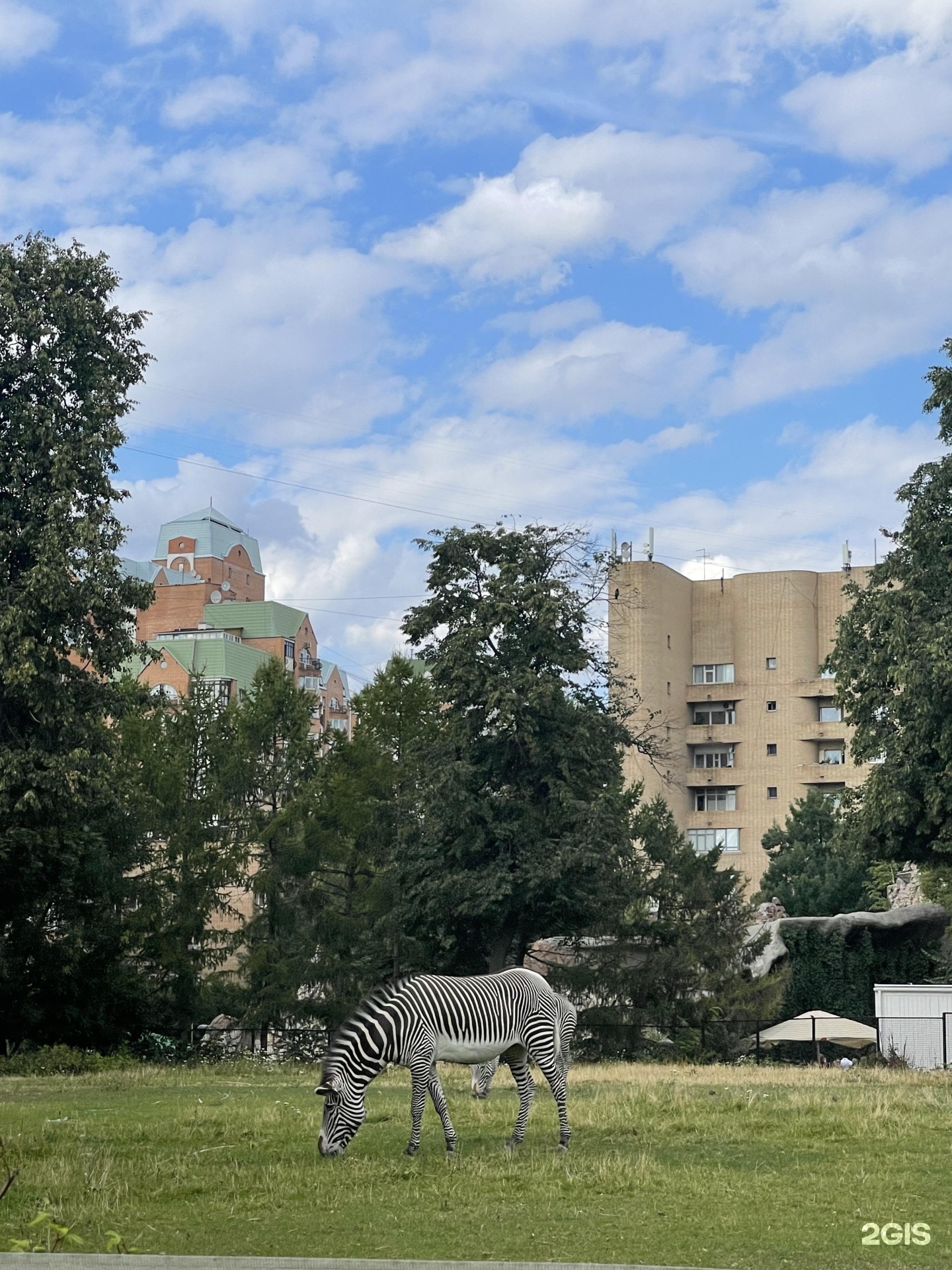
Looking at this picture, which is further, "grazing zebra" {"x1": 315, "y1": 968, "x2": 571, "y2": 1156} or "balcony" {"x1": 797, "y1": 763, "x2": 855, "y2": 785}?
"balcony" {"x1": 797, "y1": 763, "x2": 855, "y2": 785}

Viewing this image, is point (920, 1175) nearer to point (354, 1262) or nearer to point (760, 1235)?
point (760, 1235)

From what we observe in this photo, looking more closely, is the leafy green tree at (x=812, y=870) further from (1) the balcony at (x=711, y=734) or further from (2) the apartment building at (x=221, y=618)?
(2) the apartment building at (x=221, y=618)

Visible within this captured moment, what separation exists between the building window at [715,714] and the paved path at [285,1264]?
105626 mm

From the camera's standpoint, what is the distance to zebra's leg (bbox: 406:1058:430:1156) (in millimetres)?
15172

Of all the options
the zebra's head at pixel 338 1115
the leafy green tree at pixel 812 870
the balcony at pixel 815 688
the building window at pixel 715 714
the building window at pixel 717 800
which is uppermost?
the balcony at pixel 815 688

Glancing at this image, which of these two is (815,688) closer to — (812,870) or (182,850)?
(812,870)

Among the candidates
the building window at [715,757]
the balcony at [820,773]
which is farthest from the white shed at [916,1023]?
the building window at [715,757]

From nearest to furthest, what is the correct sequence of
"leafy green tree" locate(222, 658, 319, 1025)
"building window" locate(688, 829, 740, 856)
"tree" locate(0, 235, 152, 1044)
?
"tree" locate(0, 235, 152, 1044) < "leafy green tree" locate(222, 658, 319, 1025) < "building window" locate(688, 829, 740, 856)

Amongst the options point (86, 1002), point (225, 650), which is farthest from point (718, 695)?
point (86, 1002)

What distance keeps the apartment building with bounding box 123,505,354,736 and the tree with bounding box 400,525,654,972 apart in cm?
8183

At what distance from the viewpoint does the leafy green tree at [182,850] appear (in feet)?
147

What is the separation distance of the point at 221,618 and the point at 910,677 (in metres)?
121

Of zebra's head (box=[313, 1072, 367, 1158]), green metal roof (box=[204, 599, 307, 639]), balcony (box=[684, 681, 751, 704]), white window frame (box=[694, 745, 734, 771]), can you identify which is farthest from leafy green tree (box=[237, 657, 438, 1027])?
green metal roof (box=[204, 599, 307, 639])

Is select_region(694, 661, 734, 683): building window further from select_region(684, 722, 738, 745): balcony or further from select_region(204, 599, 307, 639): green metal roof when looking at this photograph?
select_region(204, 599, 307, 639): green metal roof
